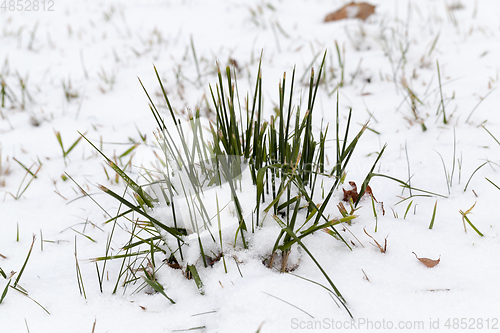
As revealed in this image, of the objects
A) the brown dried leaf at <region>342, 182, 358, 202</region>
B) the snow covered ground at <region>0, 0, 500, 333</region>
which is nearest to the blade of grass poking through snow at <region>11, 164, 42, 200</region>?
the snow covered ground at <region>0, 0, 500, 333</region>

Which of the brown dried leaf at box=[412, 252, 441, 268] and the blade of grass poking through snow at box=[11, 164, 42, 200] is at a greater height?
the blade of grass poking through snow at box=[11, 164, 42, 200]

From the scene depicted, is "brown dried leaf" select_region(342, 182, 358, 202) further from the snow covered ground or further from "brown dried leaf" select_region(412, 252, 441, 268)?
"brown dried leaf" select_region(412, 252, 441, 268)

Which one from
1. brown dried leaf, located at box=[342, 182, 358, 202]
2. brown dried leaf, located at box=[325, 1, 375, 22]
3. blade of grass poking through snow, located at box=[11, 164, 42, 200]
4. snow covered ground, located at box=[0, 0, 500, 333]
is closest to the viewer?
snow covered ground, located at box=[0, 0, 500, 333]

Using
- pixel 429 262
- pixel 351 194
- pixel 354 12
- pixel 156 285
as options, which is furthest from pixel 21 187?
pixel 354 12

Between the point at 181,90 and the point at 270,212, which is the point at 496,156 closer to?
the point at 270,212

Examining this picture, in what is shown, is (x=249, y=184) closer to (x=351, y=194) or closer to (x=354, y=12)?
(x=351, y=194)

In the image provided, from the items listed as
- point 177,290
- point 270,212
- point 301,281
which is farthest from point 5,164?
point 301,281

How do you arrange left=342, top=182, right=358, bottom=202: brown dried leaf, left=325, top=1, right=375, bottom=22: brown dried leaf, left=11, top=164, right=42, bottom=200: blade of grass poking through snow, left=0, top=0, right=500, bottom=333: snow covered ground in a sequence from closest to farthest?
left=0, top=0, right=500, bottom=333: snow covered ground → left=342, top=182, right=358, bottom=202: brown dried leaf → left=11, top=164, right=42, bottom=200: blade of grass poking through snow → left=325, top=1, right=375, bottom=22: brown dried leaf
